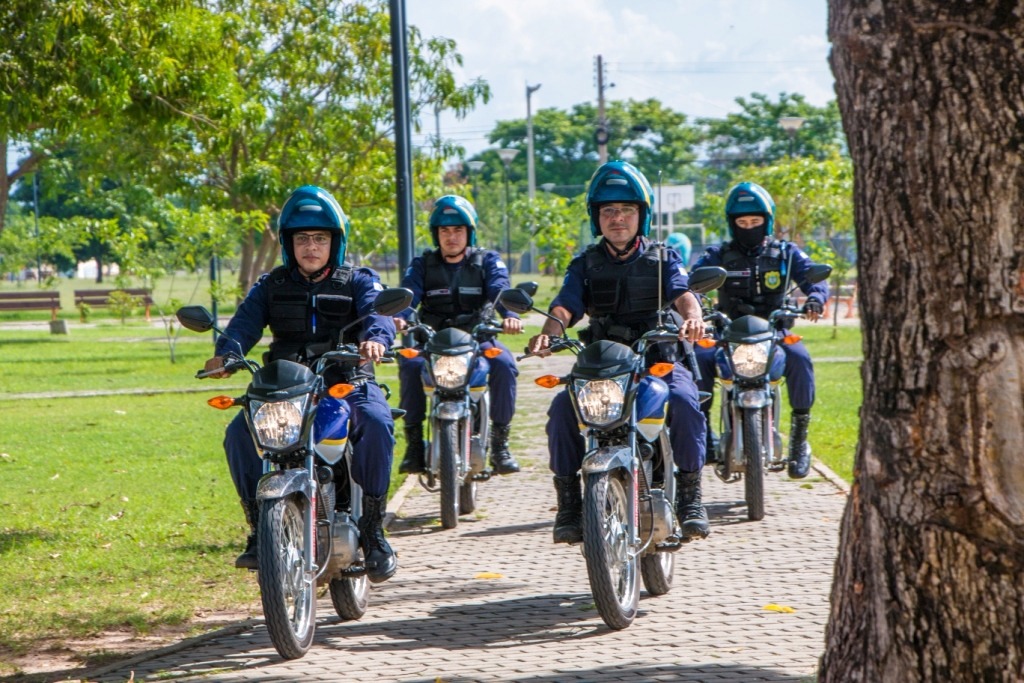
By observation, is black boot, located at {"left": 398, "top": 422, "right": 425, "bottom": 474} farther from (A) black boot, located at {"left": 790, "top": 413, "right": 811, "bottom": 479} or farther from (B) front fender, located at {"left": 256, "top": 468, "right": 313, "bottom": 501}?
(B) front fender, located at {"left": 256, "top": 468, "right": 313, "bottom": 501}

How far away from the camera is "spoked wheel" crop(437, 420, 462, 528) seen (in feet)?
30.6

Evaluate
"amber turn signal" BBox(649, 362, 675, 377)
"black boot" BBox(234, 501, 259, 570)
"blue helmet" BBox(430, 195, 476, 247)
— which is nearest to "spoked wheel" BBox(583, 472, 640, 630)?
"amber turn signal" BBox(649, 362, 675, 377)

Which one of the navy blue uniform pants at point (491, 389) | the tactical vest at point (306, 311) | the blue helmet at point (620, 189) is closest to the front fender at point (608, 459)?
the tactical vest at point (306, 311)

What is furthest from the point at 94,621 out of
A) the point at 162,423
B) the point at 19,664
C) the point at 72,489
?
the point at 162,423

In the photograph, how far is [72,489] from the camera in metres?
11.6

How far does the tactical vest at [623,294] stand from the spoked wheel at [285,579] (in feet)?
6.65

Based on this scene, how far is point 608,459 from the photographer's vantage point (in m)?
6.51

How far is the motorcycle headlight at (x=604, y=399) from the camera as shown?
664cm

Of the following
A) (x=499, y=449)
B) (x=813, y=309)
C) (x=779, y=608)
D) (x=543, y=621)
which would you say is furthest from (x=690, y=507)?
(x=813, y=309)

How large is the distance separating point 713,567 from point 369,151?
19301mm

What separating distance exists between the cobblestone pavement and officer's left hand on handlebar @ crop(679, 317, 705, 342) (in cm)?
118

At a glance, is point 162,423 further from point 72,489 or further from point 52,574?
point 52,574

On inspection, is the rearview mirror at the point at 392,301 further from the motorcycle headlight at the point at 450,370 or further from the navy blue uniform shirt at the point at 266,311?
the motorcycle headlight at the point at 450,370

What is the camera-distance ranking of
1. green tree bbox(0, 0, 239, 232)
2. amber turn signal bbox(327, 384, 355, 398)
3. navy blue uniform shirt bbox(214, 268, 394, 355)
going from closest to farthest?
amber turn signal bbox(327, 384, 355, 398) < navy blue uniform shirt bbox(214, 268, 394, 355) < green tree bbox(0, 0, 239, 232)
